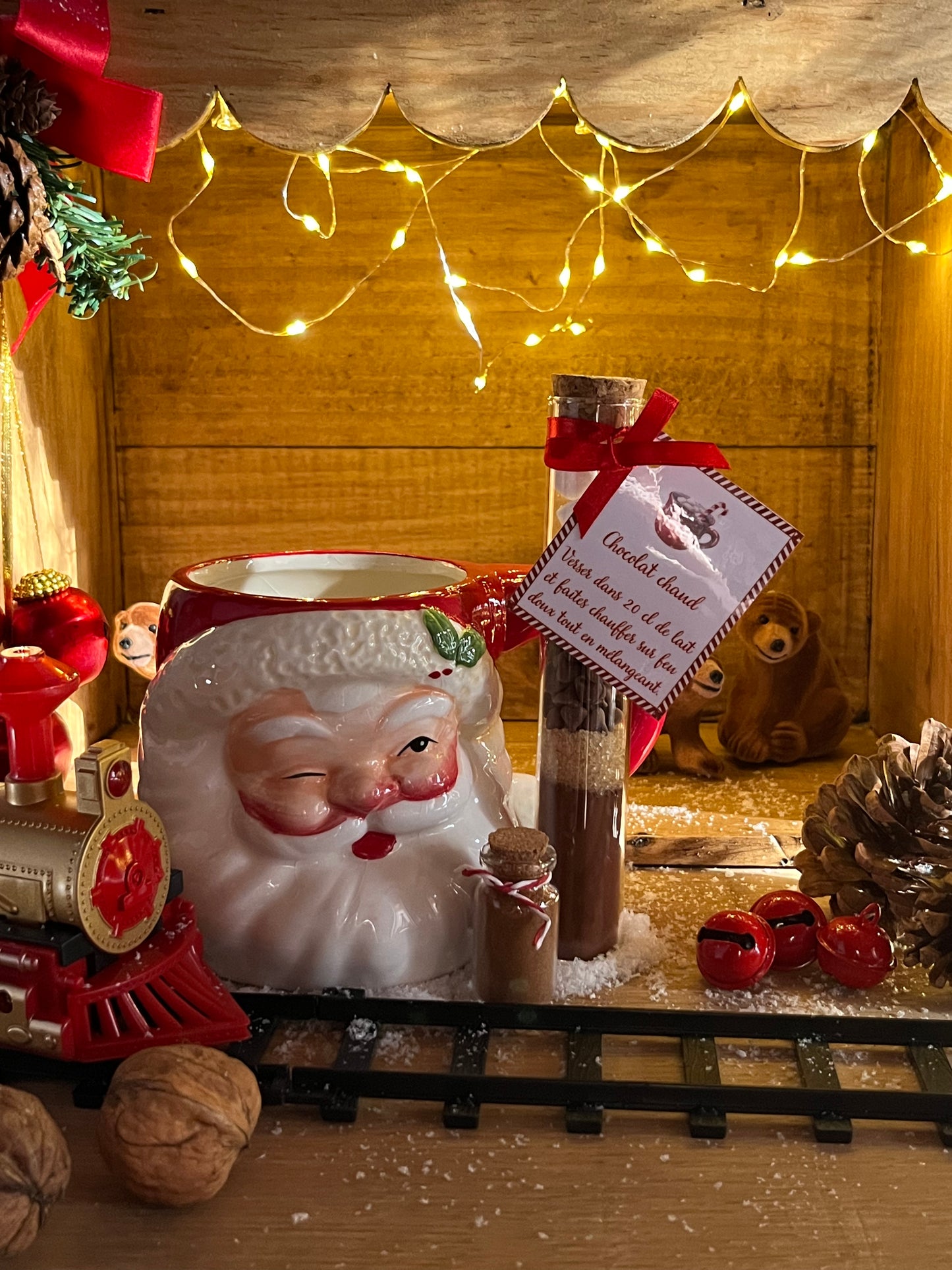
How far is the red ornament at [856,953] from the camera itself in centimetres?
80

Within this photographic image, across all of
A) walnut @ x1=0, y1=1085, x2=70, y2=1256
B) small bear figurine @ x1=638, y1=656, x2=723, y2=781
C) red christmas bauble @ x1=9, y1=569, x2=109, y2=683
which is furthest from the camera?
small bear figurine @ x1=638, y1=656, x2=723, y2=781

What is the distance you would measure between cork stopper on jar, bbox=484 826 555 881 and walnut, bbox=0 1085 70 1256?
0.88 ft

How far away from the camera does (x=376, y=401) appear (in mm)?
→ 1305

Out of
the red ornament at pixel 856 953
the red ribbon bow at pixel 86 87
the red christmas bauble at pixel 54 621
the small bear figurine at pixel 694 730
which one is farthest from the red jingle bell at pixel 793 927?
the red ribbon bow at pixel 86 87

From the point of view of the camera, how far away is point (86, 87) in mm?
765

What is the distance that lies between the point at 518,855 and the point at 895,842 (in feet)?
0.86

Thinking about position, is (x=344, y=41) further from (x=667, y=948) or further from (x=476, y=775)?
(x=667, y=948)

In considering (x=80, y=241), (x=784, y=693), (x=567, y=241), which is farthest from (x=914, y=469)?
(x=80, y=241)

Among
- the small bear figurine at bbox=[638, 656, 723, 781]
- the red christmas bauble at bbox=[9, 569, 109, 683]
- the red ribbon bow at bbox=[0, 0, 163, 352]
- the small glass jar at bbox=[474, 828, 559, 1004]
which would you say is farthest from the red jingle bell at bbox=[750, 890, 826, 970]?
the red ribbon bow at bbox=[0, 0, 163, 352]

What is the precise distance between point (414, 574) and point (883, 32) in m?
0.45

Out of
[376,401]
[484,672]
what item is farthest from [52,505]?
[484,672]

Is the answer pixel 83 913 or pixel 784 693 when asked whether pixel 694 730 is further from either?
pixel 83 913

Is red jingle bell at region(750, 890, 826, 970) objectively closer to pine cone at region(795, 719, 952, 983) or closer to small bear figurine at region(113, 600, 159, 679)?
pine cone at region(795, 719, 952, 983)

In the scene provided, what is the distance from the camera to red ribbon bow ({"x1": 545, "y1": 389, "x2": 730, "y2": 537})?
77cm
